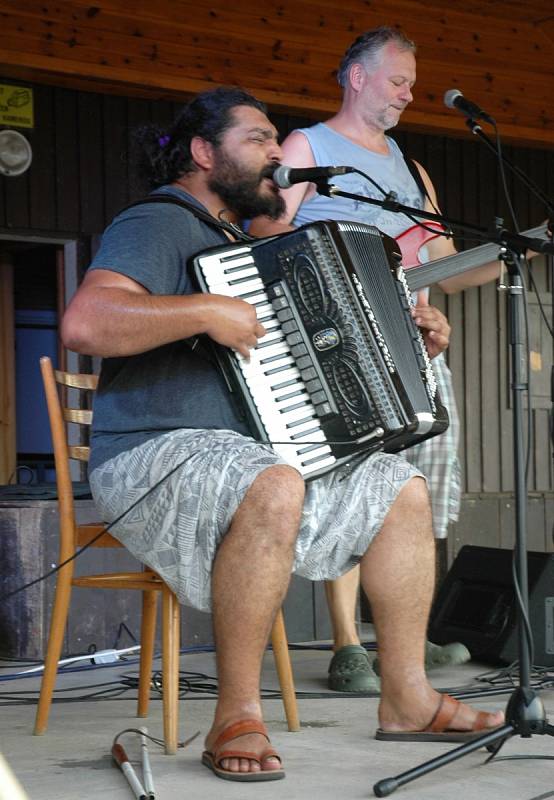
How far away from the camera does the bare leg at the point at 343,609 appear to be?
3.44m

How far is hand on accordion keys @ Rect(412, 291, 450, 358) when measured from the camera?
273 centimetres

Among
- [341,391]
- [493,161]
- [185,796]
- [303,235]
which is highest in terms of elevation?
[493,161]

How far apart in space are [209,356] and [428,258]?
4.79ft

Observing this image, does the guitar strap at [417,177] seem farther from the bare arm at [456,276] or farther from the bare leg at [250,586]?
the bare leg at [250,586]

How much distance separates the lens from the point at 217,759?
7.05ft

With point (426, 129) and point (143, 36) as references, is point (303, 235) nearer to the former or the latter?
point (143, 36)

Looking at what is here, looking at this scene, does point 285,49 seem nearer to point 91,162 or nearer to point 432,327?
point 91,162

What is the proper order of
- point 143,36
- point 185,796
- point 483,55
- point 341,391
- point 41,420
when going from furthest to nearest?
point 41,420 < point 483,55 < point 143,36 < point 341,391 < point 185,796

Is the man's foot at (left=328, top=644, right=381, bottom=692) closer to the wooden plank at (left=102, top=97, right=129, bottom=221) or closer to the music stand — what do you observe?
the music stand

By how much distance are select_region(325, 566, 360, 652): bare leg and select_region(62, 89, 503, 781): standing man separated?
3.16 ft

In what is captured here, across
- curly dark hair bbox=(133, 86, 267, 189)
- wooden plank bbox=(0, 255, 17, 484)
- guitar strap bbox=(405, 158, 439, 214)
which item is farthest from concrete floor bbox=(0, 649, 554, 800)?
wooden plank bbox=(0, 255, 17, 484)

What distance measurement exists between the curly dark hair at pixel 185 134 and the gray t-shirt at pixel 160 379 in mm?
259

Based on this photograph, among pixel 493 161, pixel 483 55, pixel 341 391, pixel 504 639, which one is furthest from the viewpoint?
pixel 493 161

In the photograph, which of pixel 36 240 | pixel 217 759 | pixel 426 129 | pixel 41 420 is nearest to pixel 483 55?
pixel 426 129
